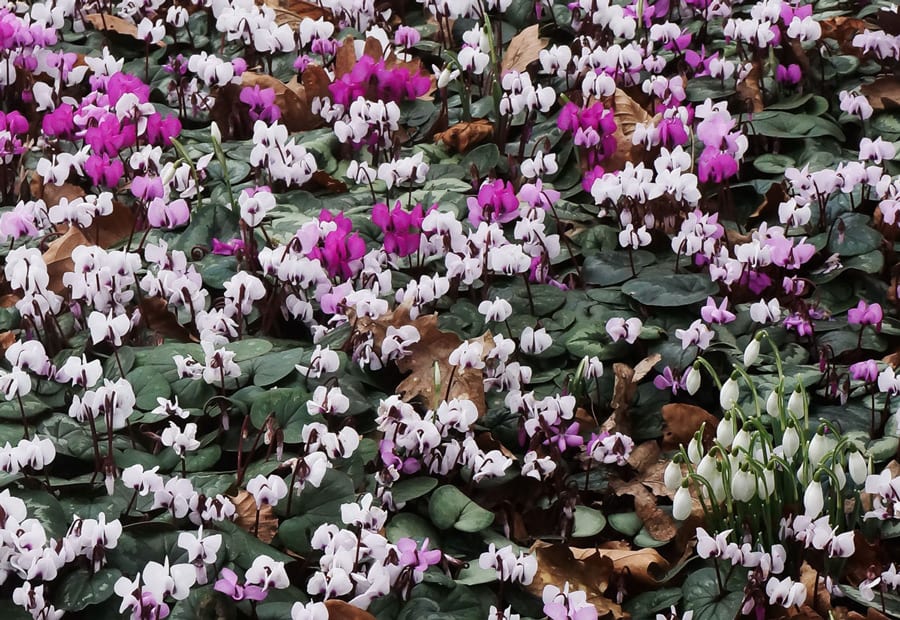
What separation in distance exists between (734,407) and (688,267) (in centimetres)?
109

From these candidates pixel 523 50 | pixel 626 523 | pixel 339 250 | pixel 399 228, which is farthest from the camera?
pixel 523 50

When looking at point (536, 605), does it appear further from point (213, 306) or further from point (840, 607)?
point (213, 306)

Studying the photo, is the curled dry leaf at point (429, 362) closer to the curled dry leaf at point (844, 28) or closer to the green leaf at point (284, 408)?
the green leaf at point (284, 408)

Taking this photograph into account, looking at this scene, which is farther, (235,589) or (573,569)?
(573,569)

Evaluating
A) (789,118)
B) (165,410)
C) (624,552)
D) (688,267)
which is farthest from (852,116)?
(165,410)

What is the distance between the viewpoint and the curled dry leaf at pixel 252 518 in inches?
95.8

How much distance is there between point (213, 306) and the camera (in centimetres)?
308

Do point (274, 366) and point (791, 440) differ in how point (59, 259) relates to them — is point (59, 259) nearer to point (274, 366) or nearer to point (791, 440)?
point (274, 366)

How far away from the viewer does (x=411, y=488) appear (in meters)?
2.57

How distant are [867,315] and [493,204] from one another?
991 millimetres

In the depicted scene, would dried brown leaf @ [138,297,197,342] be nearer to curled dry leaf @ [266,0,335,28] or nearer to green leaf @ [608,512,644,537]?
green leaf @ [608,512,644,537]

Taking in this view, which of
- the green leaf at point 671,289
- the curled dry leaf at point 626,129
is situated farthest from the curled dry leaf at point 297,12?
the green leaf at point 671,289

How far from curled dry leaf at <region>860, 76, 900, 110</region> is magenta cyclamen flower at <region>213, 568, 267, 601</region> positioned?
290cm

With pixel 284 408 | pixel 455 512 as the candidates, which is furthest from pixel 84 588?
pixel 455 512
